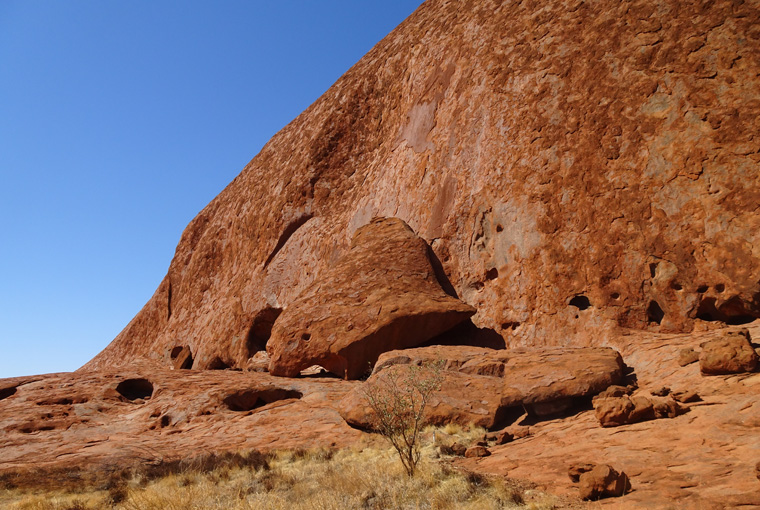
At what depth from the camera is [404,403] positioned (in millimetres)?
7270

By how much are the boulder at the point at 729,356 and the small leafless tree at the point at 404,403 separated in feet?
11.1

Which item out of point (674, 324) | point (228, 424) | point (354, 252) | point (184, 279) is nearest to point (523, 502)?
point (674, 324)

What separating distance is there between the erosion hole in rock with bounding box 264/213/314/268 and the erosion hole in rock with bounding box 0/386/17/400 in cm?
883

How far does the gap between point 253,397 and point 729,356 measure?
8.87 metres

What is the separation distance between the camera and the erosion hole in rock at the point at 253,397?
37.9 ft

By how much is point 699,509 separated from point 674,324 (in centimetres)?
655

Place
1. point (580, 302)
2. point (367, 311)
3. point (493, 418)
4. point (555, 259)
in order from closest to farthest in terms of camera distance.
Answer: point (493, 418) → point (580, 302) → point (555, 259) → point (367, 311)

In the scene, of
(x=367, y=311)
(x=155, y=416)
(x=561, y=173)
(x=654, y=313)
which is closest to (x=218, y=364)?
(x=155, y=416)

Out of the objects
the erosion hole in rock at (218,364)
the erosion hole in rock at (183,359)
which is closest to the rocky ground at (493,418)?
the erosion hole in rock at (218,364)

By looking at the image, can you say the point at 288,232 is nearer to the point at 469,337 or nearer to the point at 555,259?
the point at 469,337

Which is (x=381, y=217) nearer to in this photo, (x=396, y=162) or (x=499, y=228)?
(x=396, y=162)

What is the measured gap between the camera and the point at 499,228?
12789 mm

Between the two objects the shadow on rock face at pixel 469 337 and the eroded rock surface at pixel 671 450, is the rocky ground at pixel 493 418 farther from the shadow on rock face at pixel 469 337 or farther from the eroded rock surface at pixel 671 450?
the shadow on rock face at pixel 469 337

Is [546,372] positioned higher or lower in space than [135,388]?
lower
